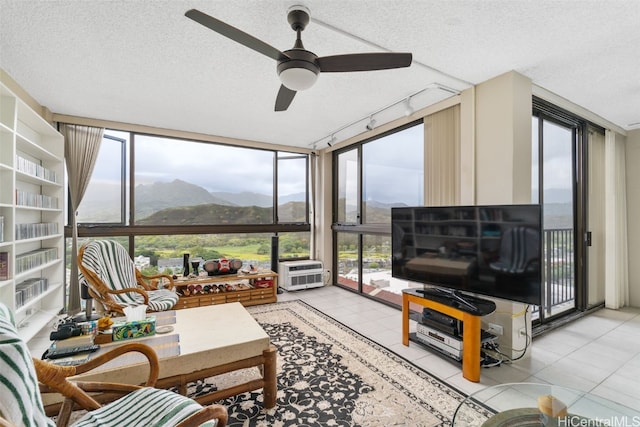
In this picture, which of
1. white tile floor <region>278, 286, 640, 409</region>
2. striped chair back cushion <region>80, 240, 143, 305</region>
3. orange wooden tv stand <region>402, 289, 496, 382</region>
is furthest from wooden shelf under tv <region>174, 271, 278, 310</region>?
orange wooden tv stand <region>402, 289, 496, 382</region>

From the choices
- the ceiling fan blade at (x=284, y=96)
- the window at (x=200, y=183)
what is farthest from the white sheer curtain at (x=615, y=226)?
the window at (x=200, y=183)

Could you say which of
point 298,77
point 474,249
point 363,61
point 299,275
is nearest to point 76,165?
point 299,275

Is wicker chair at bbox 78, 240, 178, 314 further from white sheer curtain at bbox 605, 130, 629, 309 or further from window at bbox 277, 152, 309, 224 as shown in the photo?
white sheer curtain at bbox 605, 130, 629, 309

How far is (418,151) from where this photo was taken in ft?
11.6

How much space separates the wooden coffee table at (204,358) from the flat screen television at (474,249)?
1.60 metres

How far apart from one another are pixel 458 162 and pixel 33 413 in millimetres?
3328

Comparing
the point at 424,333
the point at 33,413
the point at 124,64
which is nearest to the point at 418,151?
the point at 424,333

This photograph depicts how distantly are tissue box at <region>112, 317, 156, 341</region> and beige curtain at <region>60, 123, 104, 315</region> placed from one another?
7.74 feet

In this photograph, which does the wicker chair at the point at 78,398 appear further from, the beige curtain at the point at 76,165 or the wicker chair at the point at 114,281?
the beige curtain at the point at 76,165

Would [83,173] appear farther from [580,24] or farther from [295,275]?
[580,24]

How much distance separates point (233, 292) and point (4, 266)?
224cm

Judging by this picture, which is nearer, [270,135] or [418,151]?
[418,151]

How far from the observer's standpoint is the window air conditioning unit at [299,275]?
470 centimetres

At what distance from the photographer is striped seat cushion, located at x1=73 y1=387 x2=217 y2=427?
3.70ft
